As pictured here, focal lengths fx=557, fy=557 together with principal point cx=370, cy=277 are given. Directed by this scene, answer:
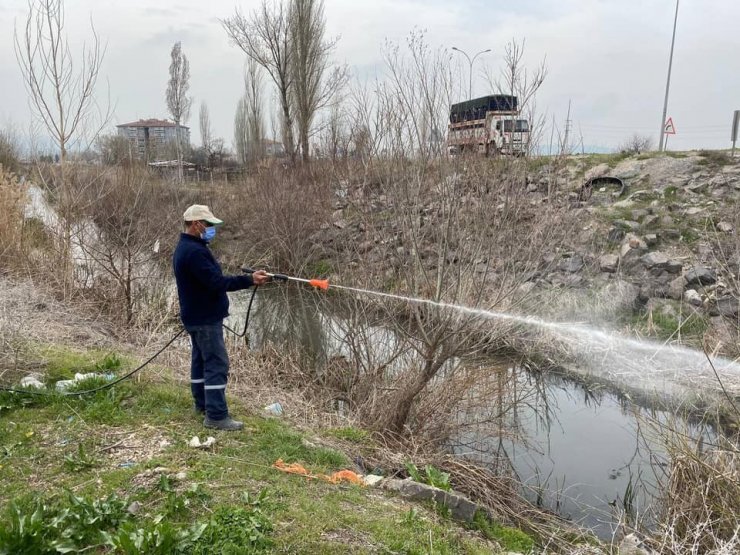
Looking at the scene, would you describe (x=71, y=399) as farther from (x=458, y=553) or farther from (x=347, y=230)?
(x=347, y=230)

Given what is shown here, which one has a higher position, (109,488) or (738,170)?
(738,170)

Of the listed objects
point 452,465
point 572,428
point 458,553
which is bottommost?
point 572,428

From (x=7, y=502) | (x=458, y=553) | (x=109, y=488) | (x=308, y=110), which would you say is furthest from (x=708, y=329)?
(x=308, y=110)

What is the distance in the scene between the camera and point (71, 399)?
5.34 m

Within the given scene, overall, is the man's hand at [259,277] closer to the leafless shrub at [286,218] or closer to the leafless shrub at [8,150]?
the leafless shrub at [286,218]

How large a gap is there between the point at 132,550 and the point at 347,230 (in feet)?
21.3

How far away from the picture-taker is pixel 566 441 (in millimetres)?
8117

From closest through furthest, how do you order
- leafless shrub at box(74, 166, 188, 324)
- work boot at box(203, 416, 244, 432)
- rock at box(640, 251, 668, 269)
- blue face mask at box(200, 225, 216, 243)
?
1. blue face mask at box(200, 225, 216, 243)
2. work boot at box(203, 416, 244, 432)
3. leafless shrub at box(74, 166, 188, 324)
4. rock at box(640, 251, 668, 269)

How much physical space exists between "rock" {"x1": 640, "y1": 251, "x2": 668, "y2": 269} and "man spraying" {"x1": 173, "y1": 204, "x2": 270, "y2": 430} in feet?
36.5

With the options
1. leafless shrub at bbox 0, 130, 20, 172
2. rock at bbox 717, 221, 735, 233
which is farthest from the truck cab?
leafless shrub at bbox 0, 130, 20, 172

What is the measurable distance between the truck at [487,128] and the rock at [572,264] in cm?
711

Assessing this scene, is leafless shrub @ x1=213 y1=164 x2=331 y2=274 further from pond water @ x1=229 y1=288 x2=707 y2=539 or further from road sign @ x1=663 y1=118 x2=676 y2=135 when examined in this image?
road sign @ x1=663 y1=118 x2=676 y2=135

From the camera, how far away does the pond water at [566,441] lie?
6371mm

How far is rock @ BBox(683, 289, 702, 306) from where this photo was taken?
445 inches
